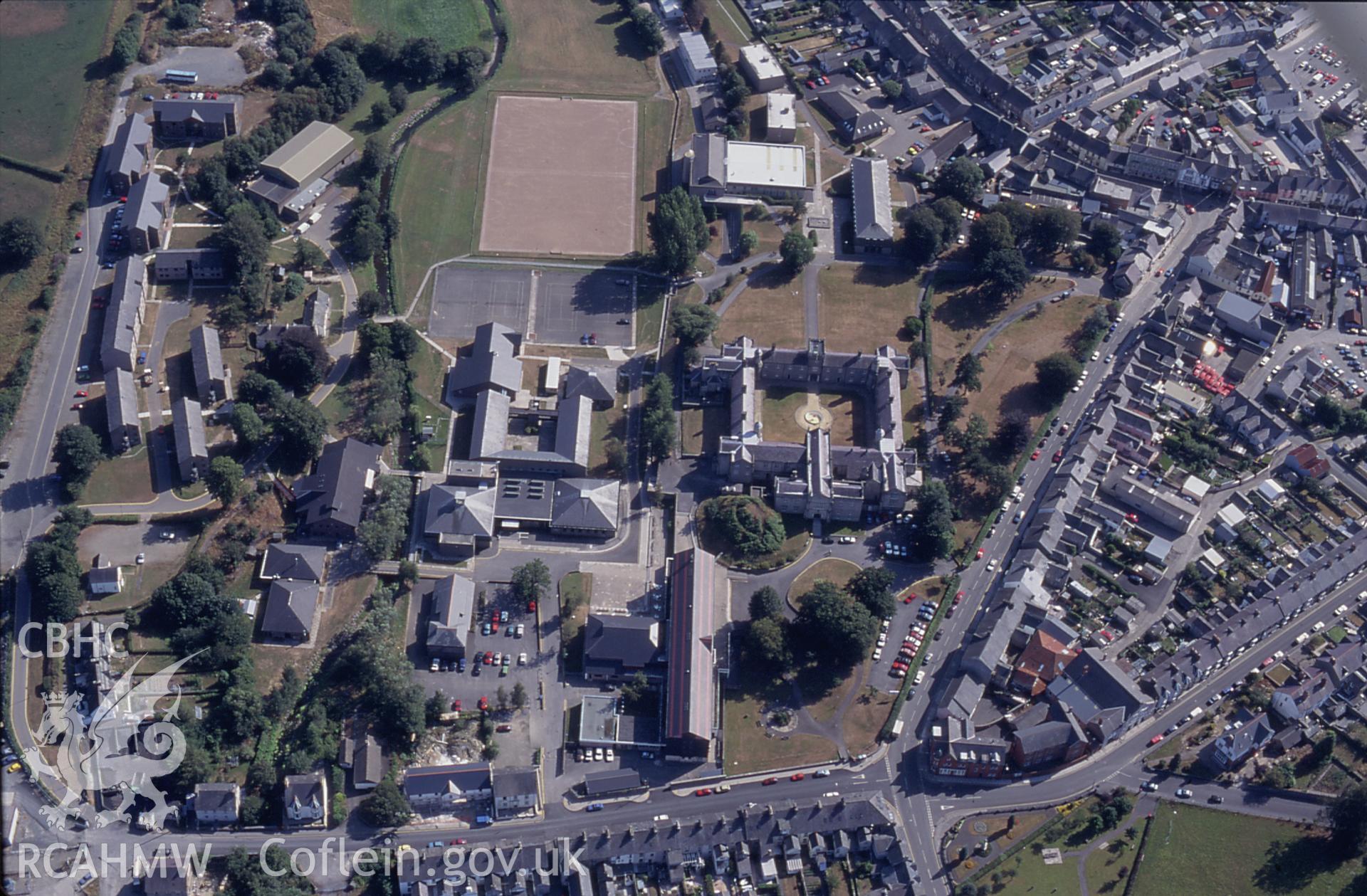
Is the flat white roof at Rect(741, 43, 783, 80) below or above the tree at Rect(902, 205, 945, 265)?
above

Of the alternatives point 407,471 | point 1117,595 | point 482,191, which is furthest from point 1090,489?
point 482,191

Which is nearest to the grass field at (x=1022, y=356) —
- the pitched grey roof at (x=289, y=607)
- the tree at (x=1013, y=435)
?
the tree at (x=1013, y=435)

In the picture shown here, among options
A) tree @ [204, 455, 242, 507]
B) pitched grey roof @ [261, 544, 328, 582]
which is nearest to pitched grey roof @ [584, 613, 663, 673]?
pitched grey roof @ [261, 544, 328, 582]

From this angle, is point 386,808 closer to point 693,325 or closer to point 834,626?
point 834,626

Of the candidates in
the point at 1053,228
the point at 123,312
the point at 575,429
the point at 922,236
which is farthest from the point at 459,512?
the point at 1053,228

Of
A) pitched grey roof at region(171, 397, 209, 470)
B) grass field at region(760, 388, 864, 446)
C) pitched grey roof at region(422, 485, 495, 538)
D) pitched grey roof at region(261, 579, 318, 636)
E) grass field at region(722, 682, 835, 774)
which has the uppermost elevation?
grass field at region(760, 388, 864, 446)

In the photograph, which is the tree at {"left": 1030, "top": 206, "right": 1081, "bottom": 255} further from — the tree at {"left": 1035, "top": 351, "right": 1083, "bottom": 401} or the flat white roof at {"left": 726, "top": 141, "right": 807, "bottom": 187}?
the flat white roof at {"left": 726, "top": 141, "right": 807, "bottom": 187}

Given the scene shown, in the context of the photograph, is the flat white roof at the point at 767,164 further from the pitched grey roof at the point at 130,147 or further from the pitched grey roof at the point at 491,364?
the pitched grey roof at the point at 130,147
